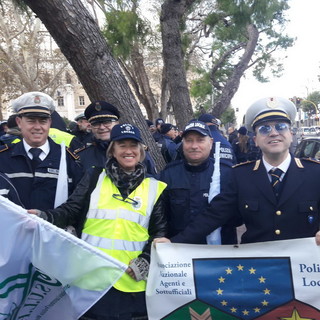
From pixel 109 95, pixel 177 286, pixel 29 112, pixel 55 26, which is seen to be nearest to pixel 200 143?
pixel 177 286

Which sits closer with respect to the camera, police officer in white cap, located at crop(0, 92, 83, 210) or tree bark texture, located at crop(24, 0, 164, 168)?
police officer in white cap, located at crop(0, 92, 83, 210)

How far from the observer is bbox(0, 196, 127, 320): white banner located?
230cm

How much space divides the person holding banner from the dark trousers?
574mm

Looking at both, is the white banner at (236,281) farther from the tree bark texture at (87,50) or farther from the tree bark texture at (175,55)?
the tree bark texture at (175,55)

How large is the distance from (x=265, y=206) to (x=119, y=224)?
923 millimetres

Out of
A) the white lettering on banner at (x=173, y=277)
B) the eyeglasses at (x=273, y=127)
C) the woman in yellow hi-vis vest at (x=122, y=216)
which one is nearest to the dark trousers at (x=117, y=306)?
the woman in yellow hi-vis vest at (x=122, y=216)

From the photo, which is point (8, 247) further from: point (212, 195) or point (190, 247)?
point (212, 195)

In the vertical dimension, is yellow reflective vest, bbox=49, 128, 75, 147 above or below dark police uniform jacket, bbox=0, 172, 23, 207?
above

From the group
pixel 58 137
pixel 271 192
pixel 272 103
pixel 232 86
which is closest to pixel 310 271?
pixel 271 192

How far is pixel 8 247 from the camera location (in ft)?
7.86

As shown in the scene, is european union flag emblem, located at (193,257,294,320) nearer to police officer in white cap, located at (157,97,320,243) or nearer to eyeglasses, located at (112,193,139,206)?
police officer in white cap, located at (157,97,320,243)

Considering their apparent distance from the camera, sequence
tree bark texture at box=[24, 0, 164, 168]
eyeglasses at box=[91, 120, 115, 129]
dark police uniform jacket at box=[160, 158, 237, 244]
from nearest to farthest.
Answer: dark police uniform jacket at box=[160, 158, 237, 244] < eyeglasses at box=[91, 120, 115, 129] < tree bark texture at box=[24, 0, 164, 168]

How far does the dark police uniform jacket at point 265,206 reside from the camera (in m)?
2.46

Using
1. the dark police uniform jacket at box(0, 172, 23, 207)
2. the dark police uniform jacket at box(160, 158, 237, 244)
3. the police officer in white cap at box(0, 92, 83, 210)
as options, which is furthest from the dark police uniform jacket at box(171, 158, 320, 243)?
the dark police uniform jacket at box(0, 172, 23, 207)
